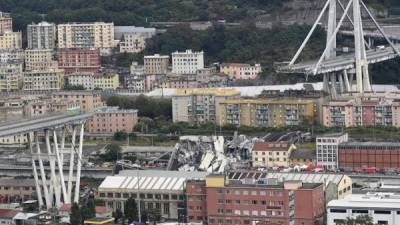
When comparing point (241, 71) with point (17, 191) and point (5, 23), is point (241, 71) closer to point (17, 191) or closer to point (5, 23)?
point (5, 23)

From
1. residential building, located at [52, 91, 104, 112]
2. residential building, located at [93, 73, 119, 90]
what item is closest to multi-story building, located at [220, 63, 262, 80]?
residential building, located at [93, 73, 119, 90]

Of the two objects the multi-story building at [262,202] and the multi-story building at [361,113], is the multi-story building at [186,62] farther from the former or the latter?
the multi-story building at [262,202]

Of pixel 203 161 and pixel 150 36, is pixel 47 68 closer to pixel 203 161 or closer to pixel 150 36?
pixel 150 36

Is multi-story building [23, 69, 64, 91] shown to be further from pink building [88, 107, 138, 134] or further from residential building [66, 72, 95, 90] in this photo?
pink building [88, 107, 138, 134]

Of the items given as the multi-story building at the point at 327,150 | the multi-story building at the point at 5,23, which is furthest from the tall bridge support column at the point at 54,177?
the multi-story building at the point at 5,23

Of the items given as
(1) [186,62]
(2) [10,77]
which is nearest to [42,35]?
(2) [10,77]

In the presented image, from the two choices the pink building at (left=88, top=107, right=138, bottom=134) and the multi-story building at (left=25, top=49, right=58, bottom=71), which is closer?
the pink building at (left=88, top=107, right=138, bottom=134)

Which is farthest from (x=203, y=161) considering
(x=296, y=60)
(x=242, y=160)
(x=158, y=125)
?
(x=296, y=60)
